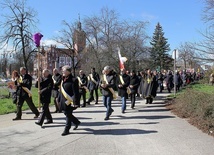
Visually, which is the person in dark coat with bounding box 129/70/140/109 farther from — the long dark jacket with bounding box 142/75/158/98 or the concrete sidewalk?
the concrete sidewalk

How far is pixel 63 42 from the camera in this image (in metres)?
49.1

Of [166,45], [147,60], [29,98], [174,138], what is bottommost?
[174,138]

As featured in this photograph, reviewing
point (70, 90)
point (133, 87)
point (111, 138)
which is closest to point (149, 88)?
point (133, 87)

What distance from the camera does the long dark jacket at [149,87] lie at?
16442mm

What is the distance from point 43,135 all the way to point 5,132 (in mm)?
1211

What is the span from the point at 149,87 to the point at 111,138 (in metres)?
9.05

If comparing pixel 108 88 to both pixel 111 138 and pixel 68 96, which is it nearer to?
pixel 68 96

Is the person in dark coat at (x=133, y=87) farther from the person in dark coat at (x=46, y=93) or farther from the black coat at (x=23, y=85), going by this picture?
the person in dark coat at (x=46, y=93)

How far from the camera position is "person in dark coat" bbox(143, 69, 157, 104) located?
53.9 ft

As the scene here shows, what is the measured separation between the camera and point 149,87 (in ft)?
54.4

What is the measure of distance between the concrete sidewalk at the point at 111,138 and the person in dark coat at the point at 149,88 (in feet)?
18.3

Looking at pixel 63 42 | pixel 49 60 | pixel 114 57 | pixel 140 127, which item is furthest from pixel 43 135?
pixel 49 60

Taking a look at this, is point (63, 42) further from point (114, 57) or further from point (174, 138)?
point (174, 138)

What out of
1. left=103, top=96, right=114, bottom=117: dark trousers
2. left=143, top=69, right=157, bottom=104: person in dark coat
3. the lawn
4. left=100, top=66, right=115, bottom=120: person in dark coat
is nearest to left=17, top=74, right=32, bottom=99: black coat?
left=100, top=66, right=115, bottom=120: person in dark coat
